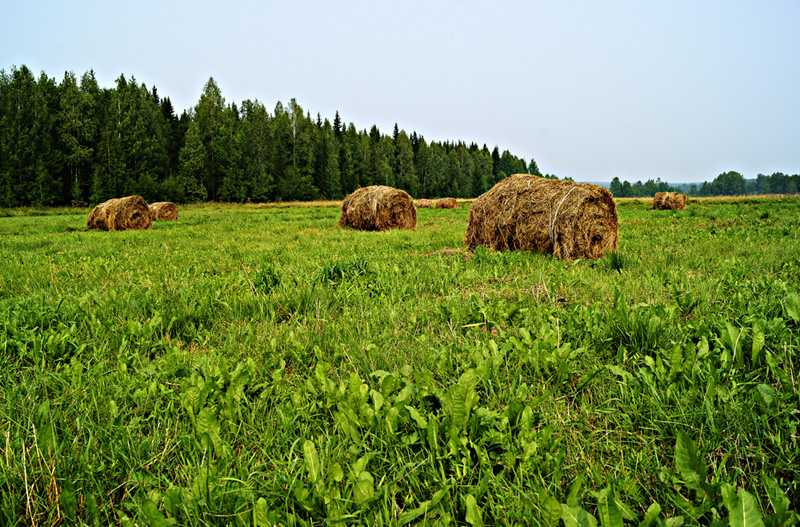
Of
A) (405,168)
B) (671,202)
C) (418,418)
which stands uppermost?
(405,168)

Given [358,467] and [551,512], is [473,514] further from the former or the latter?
[358,467]

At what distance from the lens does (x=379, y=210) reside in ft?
49.6

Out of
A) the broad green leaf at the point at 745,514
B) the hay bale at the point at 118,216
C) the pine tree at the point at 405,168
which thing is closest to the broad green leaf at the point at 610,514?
the broad green leaf at the point at 745,514

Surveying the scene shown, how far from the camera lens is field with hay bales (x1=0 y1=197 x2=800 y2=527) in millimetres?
1406

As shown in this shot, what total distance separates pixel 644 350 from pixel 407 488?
1843 millimetres

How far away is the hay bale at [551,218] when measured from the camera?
7117 mm

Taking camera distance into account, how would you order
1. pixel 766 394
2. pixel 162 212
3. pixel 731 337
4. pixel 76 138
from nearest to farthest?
pixel 766 394
pixel 731 337
pixel 162 212
pixel 76 138

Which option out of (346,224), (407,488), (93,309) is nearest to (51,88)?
(346,224)

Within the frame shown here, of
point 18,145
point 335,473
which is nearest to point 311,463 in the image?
point 335,473

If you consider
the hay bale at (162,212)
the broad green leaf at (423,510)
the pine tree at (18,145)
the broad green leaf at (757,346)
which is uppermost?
the pine tree at (18,145)

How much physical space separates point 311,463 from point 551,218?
681 centimetres

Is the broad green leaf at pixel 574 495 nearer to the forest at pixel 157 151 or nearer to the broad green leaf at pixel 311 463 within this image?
the broad green leaf at pixel 311 463

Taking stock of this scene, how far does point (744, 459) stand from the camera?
1557 mm

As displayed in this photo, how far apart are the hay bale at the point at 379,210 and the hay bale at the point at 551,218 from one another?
7229mm
